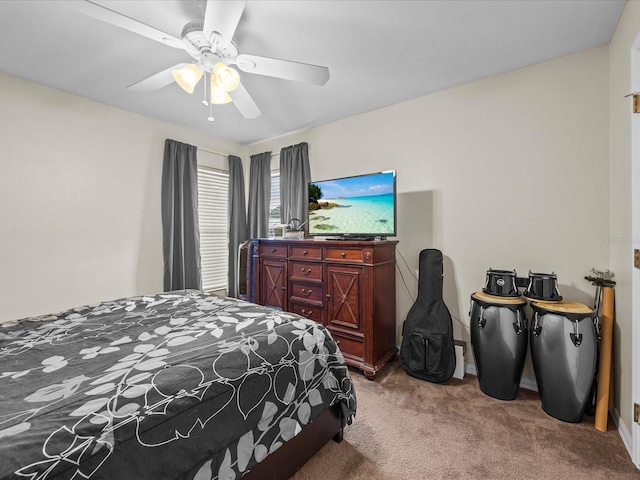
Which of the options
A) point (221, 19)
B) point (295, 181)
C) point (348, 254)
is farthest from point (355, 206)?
point (221, 19)

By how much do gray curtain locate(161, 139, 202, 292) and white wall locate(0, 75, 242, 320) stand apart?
0.11 meters

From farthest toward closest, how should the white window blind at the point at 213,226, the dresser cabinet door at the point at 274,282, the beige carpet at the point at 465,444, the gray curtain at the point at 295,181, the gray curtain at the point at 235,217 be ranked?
the gray curtain at the point at 235,217 < the white window blind at the point at 213,226 < the gray curtain at the point at 295,181 < the dresser cabinet door at the point at 274,282 < the beige carpet at the point at 465,444

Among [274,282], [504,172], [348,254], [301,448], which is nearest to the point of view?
[301,448]

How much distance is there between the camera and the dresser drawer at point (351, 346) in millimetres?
2633

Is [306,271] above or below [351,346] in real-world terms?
above

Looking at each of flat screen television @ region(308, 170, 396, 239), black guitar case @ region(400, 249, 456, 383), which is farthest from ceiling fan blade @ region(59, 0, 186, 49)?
black guitar case @ region(400, 249, 456, 383)

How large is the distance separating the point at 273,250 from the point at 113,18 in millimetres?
2276

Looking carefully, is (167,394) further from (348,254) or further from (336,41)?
(336,41)

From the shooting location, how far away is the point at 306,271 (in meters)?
2.97

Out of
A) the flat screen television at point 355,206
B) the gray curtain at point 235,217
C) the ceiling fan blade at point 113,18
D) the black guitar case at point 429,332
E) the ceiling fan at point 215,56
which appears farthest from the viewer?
the gray curtain at point 235,217

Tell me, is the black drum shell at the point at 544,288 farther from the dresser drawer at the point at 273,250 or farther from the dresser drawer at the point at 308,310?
the dresser drawer at the point at 273,250

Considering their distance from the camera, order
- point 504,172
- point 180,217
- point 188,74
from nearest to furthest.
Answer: point 188,74
point 504,172
point 180,217

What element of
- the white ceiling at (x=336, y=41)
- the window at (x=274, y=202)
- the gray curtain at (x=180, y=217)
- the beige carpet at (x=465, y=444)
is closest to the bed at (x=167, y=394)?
the beige carpet at (x=465, y=444)

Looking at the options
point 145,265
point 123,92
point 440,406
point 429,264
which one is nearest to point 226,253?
point 145,265
